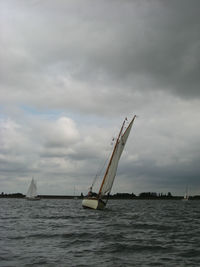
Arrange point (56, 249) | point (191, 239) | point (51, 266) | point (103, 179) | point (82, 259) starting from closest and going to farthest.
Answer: point (51, 266)
point (82, 259)
point (56, 249)
point (191, 239)
point (103, 179)

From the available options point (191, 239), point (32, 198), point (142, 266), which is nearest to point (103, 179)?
point (191, 239)

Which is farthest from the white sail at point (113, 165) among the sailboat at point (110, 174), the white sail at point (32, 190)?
the white sail at point (32, 190)

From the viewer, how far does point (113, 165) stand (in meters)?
58.7

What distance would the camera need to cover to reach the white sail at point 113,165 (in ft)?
191

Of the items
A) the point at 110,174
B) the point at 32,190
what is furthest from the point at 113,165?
the point at 32,190

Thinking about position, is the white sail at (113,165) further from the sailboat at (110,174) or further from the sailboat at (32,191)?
the sailboat at (32,191)

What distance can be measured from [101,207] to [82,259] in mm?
42580

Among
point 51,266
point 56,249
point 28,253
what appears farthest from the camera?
point 56,249

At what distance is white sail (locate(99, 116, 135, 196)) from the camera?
5816 cm

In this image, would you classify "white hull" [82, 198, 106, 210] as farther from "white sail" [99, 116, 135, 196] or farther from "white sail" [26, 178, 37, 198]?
"white sail" [26, 178, 37, 198]

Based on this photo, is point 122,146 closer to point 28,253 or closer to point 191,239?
point 191,239

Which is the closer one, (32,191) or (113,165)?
(113,165)

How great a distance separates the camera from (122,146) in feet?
196

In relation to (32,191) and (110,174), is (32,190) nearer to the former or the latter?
(32,191)
